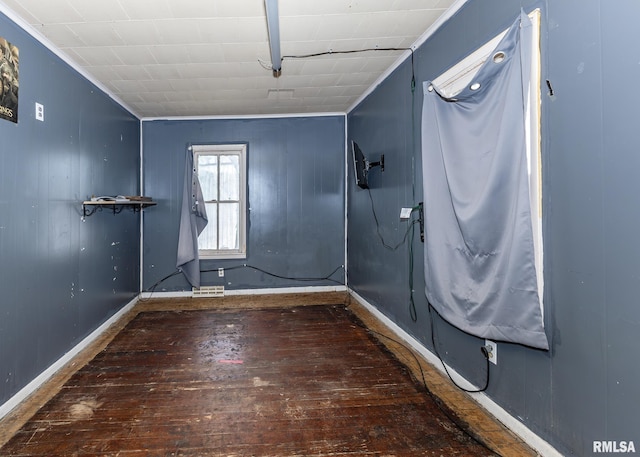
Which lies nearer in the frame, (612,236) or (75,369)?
(612,236)

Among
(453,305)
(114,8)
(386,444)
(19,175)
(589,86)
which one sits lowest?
(386,444)

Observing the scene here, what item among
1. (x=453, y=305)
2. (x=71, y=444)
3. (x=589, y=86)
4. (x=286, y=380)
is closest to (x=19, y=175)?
(x=71, y=444)

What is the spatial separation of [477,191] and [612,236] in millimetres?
641

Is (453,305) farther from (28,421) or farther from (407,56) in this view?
(28,421)

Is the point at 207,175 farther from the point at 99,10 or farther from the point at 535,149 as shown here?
the point at 535,149

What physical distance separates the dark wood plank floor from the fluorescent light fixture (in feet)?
8.11

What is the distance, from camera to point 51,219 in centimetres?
241

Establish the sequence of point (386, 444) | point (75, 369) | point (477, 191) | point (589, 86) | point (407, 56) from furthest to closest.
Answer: point (407, 56), point (75, 369), point (477, 191), point (386, 444), point (589, 86)

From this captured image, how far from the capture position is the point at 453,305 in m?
1.94

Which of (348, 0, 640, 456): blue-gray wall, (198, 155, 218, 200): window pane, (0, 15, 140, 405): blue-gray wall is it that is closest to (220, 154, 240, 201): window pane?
(198, 155, 218, 200): window pane

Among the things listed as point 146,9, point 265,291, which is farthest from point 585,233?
point 265,291

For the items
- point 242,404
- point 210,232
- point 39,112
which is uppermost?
point 39,112

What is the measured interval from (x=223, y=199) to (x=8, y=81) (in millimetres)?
2706

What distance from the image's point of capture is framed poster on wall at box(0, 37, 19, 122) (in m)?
1.90
